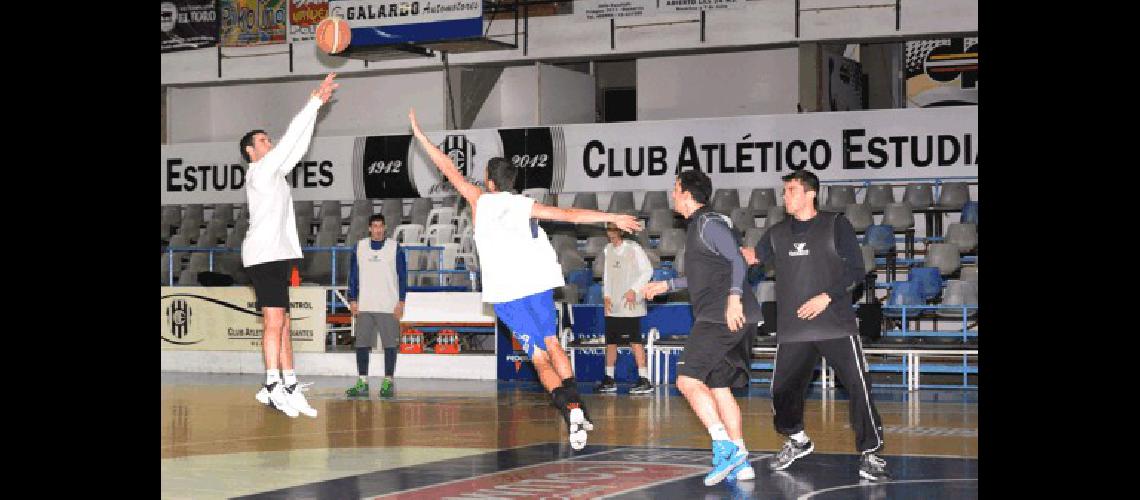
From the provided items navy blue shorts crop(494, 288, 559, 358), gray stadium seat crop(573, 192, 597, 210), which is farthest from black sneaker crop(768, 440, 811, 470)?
gray stadium seat crop(573, 192, 597, 210)

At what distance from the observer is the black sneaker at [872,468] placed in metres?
8.81

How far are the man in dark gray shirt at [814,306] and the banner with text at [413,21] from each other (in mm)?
16367

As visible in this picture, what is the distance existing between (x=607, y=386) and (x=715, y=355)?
9.58 metres

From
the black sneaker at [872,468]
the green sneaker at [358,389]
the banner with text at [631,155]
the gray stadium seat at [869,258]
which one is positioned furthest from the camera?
the banner with text at [631,155]

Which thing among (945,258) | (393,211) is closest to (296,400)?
(945,258)

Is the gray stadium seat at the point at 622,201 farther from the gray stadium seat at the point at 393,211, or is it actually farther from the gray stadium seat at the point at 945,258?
the gray stadium seat at the point at 945,258

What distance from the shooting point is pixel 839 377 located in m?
9.23

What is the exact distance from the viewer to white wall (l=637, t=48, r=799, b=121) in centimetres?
2892

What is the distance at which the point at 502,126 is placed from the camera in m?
28.7

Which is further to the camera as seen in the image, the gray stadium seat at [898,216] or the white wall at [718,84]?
the white wall at [718,84]

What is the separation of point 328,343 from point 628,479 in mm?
16936

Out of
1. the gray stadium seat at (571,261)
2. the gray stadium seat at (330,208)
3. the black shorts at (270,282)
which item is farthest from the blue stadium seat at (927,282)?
the gray stadium seat at (330,208)

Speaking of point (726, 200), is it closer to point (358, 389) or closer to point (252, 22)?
point (358, 389)
